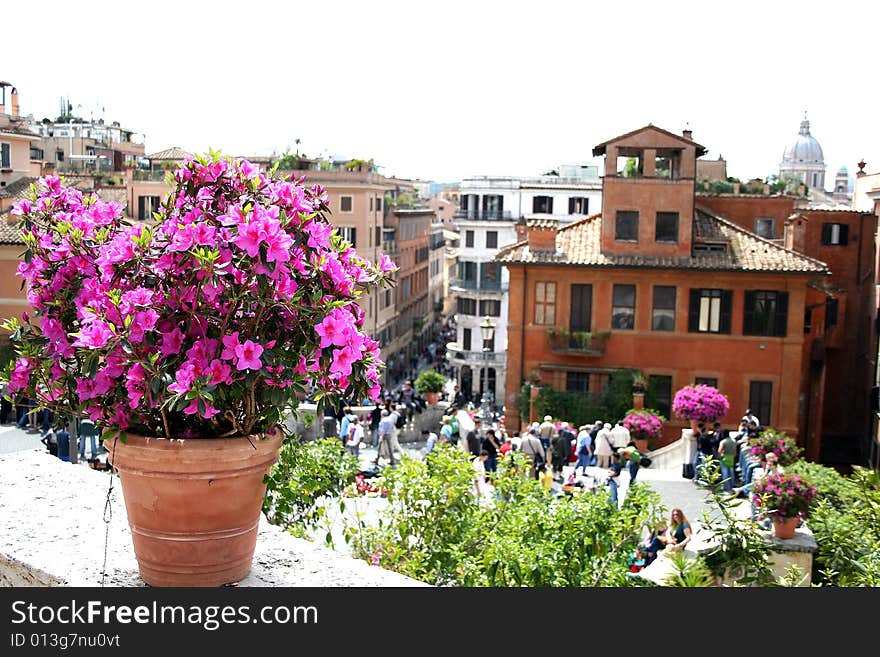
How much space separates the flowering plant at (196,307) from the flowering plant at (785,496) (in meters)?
6.95

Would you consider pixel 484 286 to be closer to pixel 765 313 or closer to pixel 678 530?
pixel 765 313

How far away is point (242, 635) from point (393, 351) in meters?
62.8

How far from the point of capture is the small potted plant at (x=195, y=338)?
4.23 m

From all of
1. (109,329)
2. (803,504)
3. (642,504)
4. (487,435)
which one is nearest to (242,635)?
(109,329)

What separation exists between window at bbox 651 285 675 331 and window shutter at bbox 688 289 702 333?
0.45 m

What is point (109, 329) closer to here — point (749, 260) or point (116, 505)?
point (116, 505)

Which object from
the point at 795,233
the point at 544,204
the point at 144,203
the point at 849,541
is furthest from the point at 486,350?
the point at 544,204

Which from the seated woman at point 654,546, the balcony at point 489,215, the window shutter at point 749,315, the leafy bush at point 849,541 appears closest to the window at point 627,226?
the window shutter at point 749,315

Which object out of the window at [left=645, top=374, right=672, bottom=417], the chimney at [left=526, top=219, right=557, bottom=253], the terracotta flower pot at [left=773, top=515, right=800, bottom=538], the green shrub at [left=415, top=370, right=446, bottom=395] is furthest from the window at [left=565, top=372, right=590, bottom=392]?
the terracotta flower pot at [left=773, top=515, right=800, bottom=538]

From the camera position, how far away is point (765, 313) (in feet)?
94.5

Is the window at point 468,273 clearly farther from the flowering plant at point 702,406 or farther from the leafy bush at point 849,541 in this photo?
the leafy bush at point 849,541

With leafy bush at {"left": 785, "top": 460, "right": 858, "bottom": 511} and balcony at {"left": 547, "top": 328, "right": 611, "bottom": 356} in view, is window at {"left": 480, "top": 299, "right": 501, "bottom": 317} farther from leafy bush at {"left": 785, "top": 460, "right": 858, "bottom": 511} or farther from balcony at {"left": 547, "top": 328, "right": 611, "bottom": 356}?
leafy bush at {"left": 785, "top": 460, "right": 858, "bottom": 511}

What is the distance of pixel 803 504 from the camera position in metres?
10.7

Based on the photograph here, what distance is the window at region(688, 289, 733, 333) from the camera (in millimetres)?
29078
